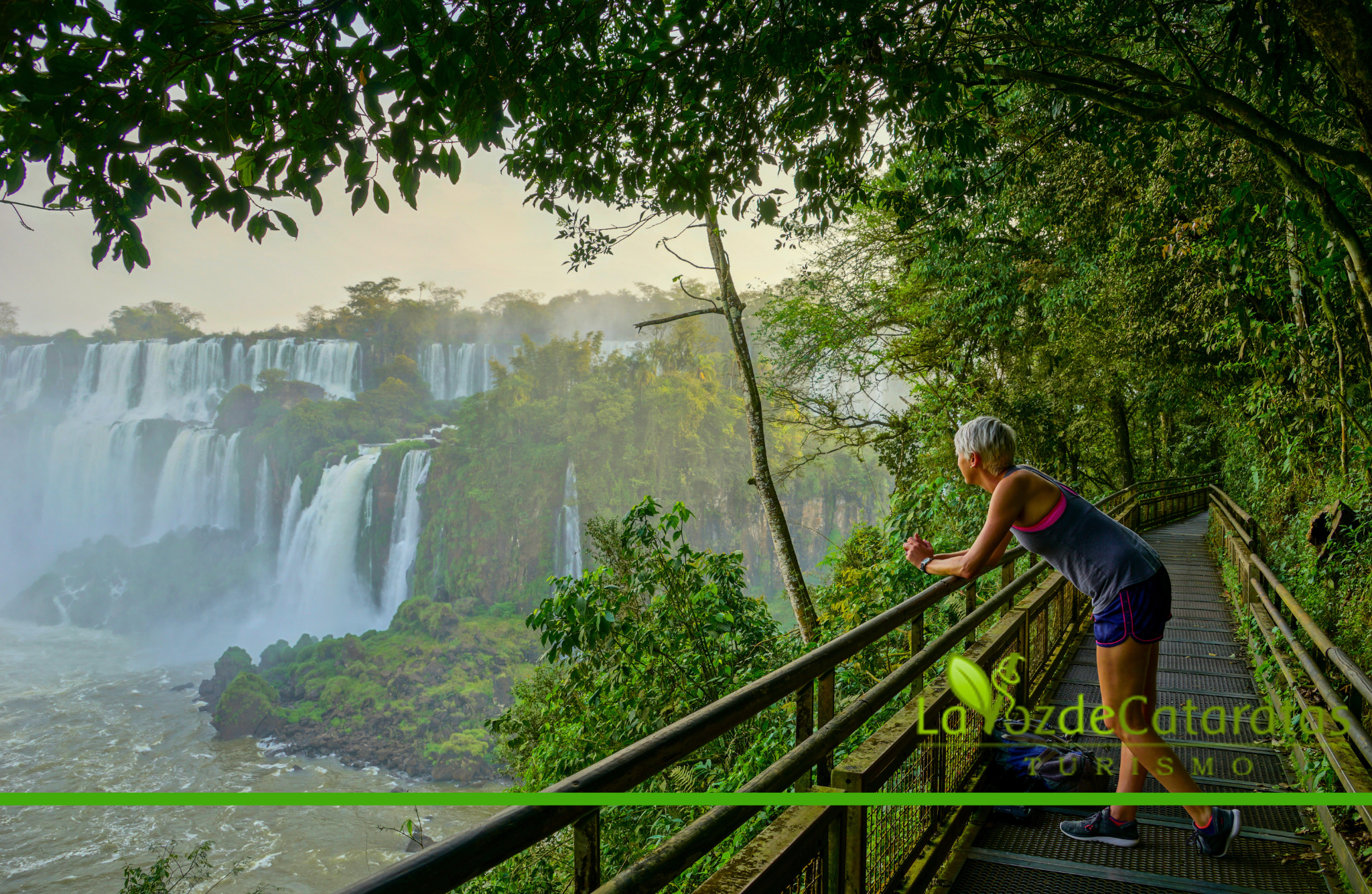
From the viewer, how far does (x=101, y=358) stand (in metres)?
54.3

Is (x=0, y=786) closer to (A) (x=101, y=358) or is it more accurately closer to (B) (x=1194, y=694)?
(A) (x=101, y=358)

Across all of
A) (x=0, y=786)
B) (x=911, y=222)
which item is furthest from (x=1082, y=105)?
(x=0, y=786)

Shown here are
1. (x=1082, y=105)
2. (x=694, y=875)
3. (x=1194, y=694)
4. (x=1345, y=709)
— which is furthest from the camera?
(x=1082, y=105)

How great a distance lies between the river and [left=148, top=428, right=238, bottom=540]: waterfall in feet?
32.9

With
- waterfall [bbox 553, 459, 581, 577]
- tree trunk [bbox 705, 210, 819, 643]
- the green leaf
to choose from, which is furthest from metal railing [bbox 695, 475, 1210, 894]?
waterfall [bbox 553, 459, 581, 577]

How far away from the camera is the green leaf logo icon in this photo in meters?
2.94

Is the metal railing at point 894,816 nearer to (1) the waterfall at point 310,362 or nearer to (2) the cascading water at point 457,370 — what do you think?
(1) the waterfall at point 310,362

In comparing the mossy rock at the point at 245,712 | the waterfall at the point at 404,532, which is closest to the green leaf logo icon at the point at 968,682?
the mossy rock at the point at 245,712

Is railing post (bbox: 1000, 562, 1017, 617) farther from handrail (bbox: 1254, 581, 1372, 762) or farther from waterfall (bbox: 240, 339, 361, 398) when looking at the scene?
waterfall (bbox: 240, 339, 361, 398)

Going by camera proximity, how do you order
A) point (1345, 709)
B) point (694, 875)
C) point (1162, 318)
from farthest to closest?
1. point (1162, 318)
2. point (694, 875)
3. point (1345, 709)

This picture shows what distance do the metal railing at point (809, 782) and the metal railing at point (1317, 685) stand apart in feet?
3.83

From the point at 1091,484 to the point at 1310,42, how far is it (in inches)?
680

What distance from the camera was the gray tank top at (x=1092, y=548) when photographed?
2.53 metres

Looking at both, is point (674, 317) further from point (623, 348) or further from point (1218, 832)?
point (623, 348)
